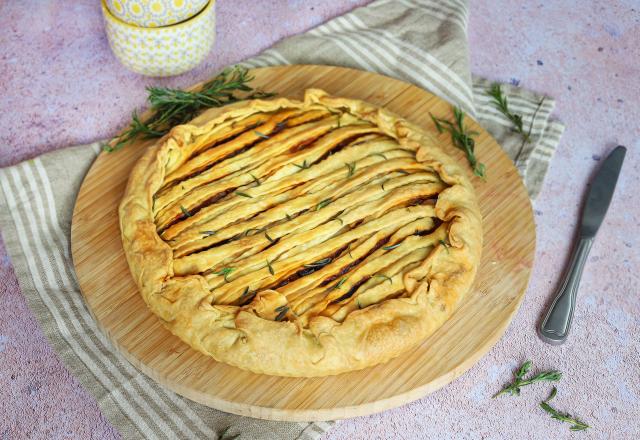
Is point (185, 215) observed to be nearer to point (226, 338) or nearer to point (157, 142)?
point (157, 142)

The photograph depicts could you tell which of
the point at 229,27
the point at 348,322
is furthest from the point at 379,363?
the point at 229,27

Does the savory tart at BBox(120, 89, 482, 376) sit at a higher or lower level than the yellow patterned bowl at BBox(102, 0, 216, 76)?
lower

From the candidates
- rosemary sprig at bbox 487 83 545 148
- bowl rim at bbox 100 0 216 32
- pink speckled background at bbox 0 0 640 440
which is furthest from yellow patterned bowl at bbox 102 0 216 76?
rosemary sprig at bbox 487 83 545 148

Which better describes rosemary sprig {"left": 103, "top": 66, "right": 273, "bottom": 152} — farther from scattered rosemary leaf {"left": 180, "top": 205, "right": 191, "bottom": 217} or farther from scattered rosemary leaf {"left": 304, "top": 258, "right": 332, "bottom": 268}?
scattered rosemary leaf {"left": 304, "top": 258, "right": 332, "bottom": 268}

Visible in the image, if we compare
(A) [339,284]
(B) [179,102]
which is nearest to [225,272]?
(A) [339,284]

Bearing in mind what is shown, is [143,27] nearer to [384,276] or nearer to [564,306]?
[384,276]

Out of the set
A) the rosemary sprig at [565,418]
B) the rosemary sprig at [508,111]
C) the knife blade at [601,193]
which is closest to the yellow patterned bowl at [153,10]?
the rosemary sprig at [508,111]
